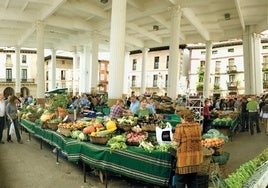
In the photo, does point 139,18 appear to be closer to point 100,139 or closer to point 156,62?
point 100,139

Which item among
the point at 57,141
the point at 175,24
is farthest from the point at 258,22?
the point at 57,141

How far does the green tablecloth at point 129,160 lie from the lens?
5.32 metres

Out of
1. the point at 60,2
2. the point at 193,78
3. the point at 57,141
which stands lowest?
the point at 57,141

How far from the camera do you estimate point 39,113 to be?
11852 millimetres

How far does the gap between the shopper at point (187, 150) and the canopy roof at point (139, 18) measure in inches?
468

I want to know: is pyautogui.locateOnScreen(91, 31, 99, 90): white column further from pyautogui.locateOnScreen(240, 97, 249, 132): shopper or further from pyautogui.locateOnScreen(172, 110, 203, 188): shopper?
pyautogui.locateOnScreen(172, 110, 203, 188): shopper

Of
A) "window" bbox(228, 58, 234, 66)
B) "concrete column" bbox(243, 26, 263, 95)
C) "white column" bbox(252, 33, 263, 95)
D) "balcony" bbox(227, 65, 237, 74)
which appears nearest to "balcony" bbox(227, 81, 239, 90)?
"balcony" bbox(227, 65, 237, 74)

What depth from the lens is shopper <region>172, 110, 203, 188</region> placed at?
4.64m

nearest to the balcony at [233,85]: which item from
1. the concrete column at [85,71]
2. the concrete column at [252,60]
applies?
the concrete column at [252,60]

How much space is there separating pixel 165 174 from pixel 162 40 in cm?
2295

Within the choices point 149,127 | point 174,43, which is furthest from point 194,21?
point 149,127

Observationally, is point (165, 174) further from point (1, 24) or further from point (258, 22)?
point (1, 24)

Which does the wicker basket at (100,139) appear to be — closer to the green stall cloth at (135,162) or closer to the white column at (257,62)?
the green stall cloth at (135,162)

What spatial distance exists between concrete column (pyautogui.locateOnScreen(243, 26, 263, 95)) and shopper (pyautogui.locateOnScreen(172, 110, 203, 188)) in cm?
1789
